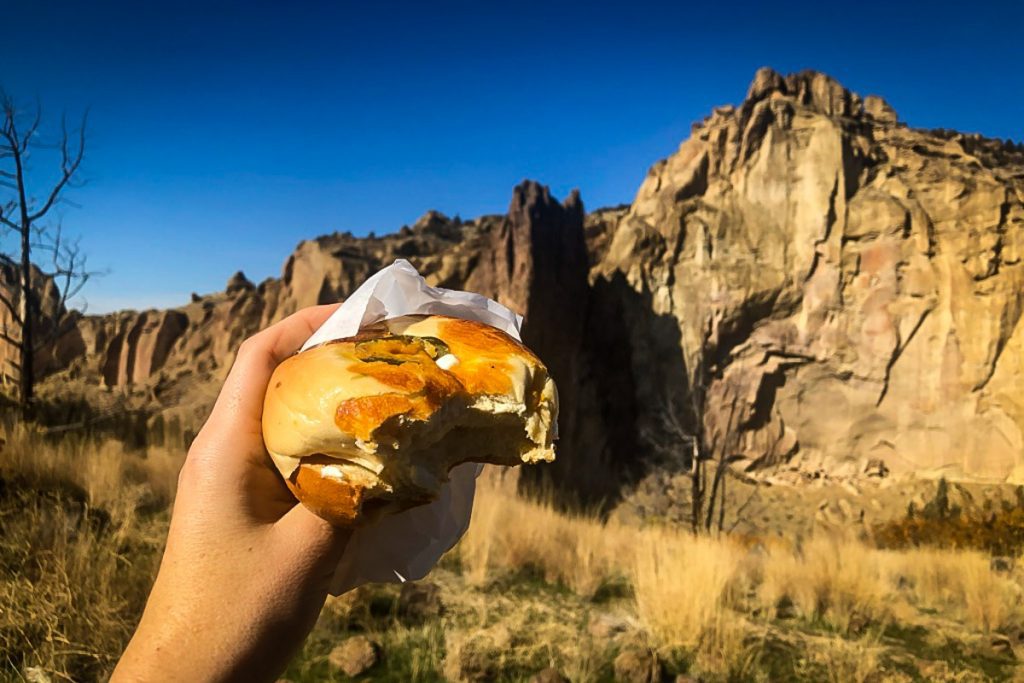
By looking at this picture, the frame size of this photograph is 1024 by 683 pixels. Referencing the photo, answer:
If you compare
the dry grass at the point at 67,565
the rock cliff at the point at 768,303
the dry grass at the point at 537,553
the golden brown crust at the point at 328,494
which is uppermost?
the rock cliff at the point at 768,303

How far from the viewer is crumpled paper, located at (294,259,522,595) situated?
146cm

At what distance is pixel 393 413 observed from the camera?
1.10 meters

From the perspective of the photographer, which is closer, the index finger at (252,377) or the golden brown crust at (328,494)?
the golden brown crust at (328,494)

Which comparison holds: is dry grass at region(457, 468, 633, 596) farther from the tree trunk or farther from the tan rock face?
the tan rock face

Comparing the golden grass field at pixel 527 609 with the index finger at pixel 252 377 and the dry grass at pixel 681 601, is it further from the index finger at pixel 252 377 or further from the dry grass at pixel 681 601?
the index finger at pixel 252 377

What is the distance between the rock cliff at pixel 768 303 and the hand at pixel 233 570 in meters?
17.8

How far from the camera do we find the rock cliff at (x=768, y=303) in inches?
808

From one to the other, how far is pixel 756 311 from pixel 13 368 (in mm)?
22546

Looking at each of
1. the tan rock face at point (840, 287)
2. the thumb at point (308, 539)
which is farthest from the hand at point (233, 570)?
the tan rock face at point (840, 287)

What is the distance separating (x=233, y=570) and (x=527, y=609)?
2.77m

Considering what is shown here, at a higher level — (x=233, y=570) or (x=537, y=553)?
(x=233, y=570)

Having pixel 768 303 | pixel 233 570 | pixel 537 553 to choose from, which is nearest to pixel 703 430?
pixel 768 303

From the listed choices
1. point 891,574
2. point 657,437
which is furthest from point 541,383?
point 657,437

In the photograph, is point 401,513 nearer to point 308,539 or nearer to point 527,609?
point 308,539
